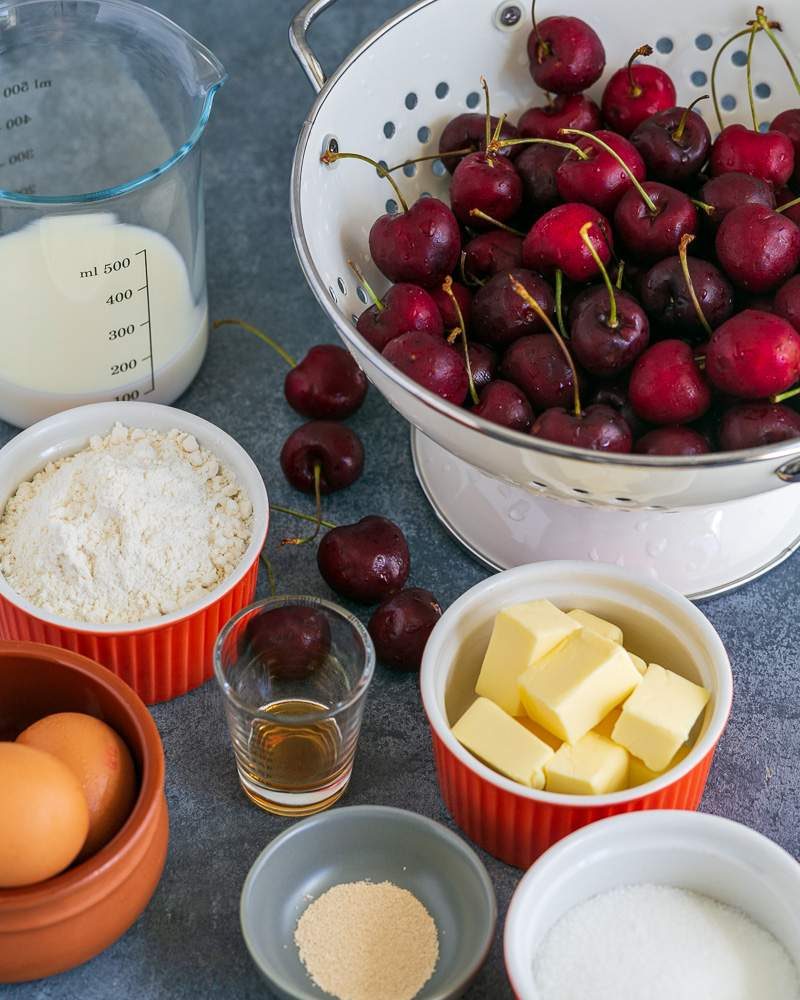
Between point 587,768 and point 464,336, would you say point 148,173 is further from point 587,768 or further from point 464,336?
point 587,768

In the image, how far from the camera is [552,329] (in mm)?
980

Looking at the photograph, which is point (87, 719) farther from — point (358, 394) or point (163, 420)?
point (358, 394)

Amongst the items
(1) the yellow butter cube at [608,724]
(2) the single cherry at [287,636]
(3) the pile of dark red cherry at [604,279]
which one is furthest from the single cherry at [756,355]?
(2) the single cherry at [287,636]

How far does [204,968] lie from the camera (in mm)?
942

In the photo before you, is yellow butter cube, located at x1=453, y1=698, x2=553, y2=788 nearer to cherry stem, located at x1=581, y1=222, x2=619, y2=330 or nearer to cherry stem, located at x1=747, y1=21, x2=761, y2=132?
cherry stem, located at x1=581, y1=222, x2=619, y2=330

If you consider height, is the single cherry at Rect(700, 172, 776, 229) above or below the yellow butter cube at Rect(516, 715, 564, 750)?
above

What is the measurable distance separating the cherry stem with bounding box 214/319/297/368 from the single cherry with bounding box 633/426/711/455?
1.52 feet

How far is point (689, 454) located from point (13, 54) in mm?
753

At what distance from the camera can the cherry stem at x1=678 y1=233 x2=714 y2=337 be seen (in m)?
0.99

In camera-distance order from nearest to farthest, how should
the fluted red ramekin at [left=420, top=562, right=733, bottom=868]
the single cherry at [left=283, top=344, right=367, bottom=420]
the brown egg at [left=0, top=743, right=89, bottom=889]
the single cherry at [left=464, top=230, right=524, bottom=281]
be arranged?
the brown egg at [left=0, top=743, right=89, bottom=889] → the fluted red ramekin at [left=420, top=562, right=733, bottom=868] → the single cherry at [left=464, top=230, right=524, bottom=281] → the single cherry at [left=283, top=344, right=367, bottom=420]

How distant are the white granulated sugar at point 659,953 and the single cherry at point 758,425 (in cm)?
32

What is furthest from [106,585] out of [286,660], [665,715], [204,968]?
[665,715]

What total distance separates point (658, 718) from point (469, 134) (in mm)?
562

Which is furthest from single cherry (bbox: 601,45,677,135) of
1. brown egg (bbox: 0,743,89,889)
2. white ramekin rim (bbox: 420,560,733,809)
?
brown egg (bbox: 0,743,89,889)
